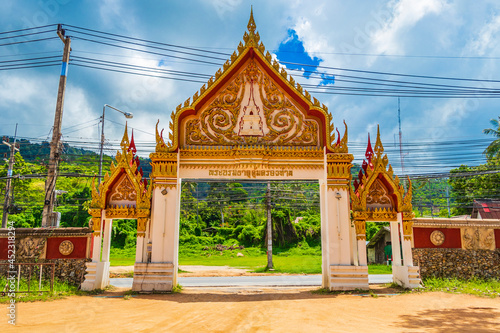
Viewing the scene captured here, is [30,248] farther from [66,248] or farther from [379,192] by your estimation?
[379,192]

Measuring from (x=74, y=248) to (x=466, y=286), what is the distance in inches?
507

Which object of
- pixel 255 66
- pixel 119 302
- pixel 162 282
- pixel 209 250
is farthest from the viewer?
pixel 209 250

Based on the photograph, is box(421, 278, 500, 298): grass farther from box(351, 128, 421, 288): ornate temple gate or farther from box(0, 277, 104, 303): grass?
box(0, 277, 104, 303): grass

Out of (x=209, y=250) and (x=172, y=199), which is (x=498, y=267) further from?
(x=209, y=250)

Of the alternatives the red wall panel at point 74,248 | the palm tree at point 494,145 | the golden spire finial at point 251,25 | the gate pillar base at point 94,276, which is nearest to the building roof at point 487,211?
the palm tree at point 494,145

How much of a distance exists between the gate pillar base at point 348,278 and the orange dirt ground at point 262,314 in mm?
832

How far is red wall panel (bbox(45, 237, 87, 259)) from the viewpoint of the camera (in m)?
11.9

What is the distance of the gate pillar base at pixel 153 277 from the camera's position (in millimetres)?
11203

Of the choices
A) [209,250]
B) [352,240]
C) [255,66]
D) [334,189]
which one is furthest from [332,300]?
[209,250]

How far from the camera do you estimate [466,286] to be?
1141 centimetres

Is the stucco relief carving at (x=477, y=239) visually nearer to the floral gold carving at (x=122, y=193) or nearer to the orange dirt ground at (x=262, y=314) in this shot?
the orange dirt ground at (x=262, y=314)

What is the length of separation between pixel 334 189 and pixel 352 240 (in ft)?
5.97

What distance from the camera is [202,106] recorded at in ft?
41.8

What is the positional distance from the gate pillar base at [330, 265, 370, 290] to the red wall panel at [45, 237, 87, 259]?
8256 mm
